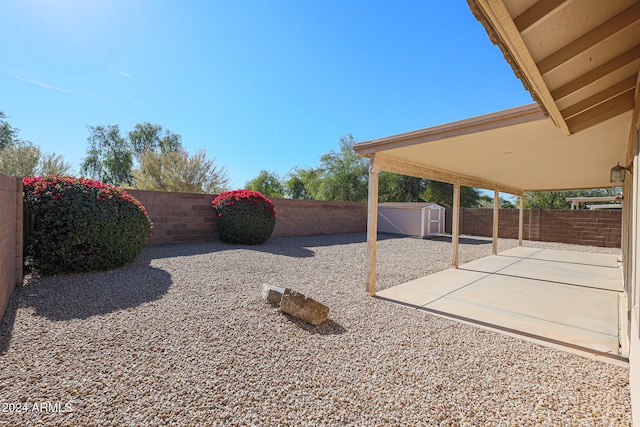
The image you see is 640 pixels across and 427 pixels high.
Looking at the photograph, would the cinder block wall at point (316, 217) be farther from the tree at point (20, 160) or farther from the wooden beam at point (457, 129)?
the tree at point (20, 160)

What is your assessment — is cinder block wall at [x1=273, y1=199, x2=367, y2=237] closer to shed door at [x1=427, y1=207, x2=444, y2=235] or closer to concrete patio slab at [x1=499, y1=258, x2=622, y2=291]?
shed door at [x1=427, y1=207, x2=444, y2=235]

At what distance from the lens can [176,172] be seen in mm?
18734

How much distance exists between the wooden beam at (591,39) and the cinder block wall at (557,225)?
1369 centimetres

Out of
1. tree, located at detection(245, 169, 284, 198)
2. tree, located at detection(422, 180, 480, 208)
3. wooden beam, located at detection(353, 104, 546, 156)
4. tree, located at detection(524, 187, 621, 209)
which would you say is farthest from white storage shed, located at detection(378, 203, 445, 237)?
tree, located at detection(245, 169, 284, 198)

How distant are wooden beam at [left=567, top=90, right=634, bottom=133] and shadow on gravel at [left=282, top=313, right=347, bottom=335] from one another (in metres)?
3.11

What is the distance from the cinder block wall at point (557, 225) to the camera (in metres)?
11.7

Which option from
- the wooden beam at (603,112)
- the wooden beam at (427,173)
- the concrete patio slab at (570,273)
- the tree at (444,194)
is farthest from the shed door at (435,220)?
the wooden beam at (603,112)

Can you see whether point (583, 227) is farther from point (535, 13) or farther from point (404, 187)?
point (535, 13)

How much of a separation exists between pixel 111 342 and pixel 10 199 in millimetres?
2521

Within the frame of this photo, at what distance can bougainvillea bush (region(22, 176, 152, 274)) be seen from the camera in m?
4.44

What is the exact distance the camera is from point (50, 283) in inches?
165

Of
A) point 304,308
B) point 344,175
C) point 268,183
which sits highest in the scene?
point 344,175

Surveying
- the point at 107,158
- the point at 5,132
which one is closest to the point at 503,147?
the point at 5,132

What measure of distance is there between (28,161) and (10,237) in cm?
1522
